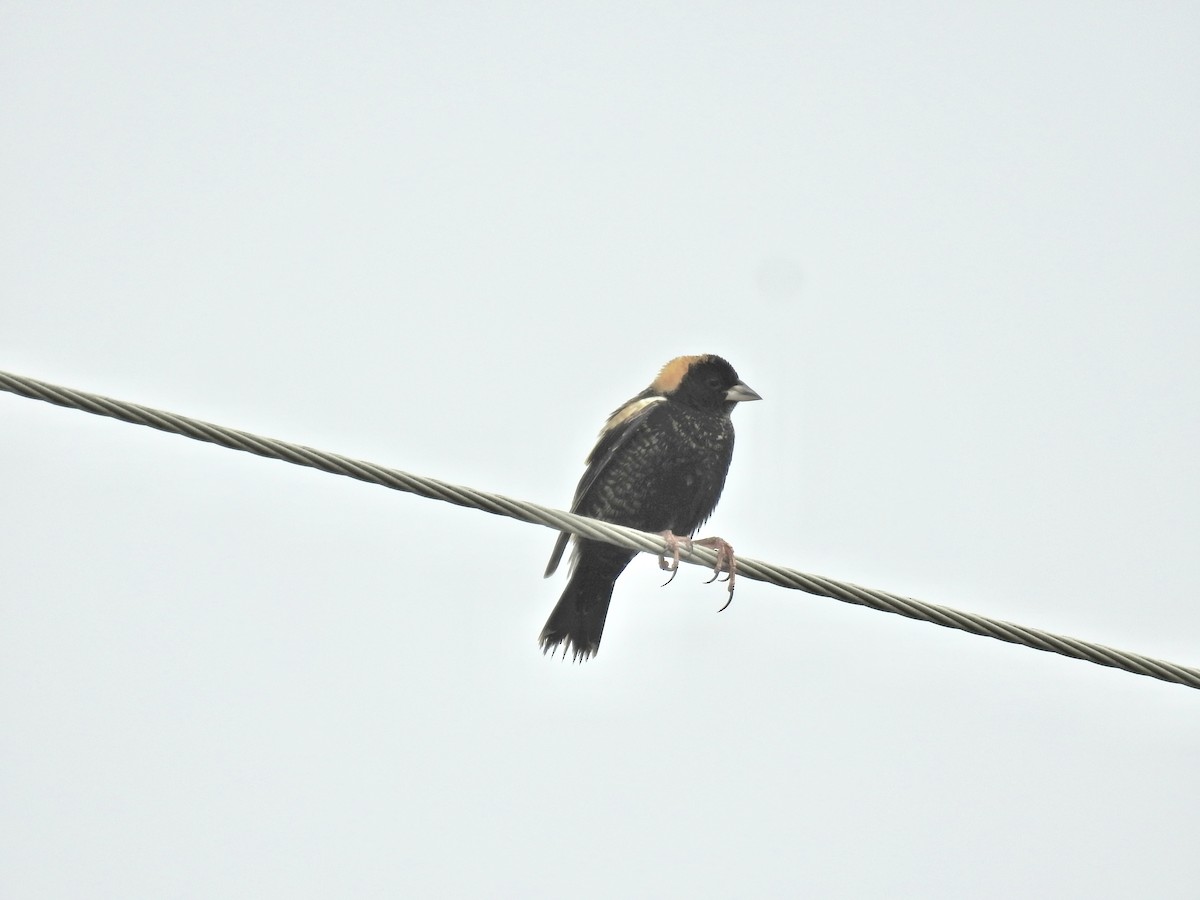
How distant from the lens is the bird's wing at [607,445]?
632cm

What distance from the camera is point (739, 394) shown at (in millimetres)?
6598

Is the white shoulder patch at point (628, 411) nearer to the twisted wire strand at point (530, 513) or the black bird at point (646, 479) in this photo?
the black bird at point (646, 479)

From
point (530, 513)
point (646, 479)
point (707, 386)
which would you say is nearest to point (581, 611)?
point (646, 479)

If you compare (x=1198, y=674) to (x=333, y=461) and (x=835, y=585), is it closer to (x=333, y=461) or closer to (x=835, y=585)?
(x=835, y=585)

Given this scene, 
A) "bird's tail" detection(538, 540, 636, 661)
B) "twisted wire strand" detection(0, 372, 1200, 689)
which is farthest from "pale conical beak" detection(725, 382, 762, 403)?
"twisted wire strand" detection(0, 372, 1200, 689)

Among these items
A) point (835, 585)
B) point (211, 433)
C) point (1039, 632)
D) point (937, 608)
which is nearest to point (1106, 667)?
point (1039, 632)

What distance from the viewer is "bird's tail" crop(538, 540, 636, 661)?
21.1ft

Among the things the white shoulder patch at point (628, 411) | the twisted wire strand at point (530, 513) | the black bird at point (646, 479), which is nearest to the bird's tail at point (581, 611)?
the black bird at point (646, 479)

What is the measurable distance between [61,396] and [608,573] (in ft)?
12.1

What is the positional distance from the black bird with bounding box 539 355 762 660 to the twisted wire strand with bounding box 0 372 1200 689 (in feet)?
8.19

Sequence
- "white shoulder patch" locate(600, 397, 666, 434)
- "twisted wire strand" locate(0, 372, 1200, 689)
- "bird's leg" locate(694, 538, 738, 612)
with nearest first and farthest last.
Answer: "twisted wire strand" locate(0, 372, 1200, 689) < "bird's leg" locate(694, 538, 738, 612) < "white shoulder patch" locate(600, 397, 666, 434)

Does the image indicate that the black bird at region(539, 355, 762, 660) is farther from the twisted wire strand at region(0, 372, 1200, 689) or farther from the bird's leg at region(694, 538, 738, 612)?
the twisted wire strand at region(0, 372, 1200, 689)

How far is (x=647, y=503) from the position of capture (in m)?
6.38

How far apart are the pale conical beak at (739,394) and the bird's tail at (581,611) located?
2.86ft
